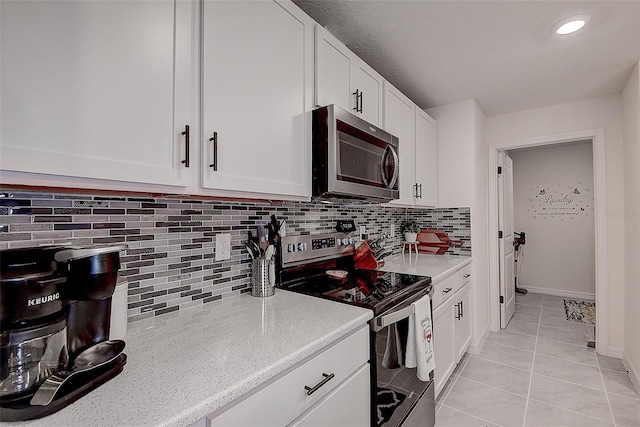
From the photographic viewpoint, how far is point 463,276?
256 cm

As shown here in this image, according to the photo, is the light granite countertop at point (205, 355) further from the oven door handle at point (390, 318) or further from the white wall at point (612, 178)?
the white wall at point (612, 178)

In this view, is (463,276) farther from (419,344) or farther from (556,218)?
(556,218)

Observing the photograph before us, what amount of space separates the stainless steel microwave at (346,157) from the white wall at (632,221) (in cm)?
201

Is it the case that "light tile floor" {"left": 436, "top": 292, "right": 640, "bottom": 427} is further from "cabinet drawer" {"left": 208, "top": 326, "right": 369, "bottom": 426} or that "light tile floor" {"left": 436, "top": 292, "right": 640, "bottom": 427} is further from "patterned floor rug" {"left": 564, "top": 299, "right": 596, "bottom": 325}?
"cabinet drawer" {"left": 208, "top": 326, "right": 369, "bottom": 426}

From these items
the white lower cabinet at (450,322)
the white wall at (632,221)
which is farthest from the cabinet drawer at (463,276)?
the white wall at (632,221)

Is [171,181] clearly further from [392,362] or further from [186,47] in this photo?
[392,362]

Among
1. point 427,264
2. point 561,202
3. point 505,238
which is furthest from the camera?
point 561,202

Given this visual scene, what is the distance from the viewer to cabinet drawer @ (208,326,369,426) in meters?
0.74

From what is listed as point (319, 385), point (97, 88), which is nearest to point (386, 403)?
point (319, 385)

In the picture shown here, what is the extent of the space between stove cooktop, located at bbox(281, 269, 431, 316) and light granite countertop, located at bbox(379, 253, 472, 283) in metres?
0.26

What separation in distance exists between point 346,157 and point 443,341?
4.73ft

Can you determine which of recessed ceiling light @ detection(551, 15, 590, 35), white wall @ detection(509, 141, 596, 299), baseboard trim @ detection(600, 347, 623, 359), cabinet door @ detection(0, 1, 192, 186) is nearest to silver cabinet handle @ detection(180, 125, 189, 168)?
cabinet door @ detection(0, 1, 192, 186)

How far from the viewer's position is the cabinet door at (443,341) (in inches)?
75.2

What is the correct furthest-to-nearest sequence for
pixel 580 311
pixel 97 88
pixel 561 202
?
1. pixel 561 202
2. pixel 580 311
3. pixel 97 88
